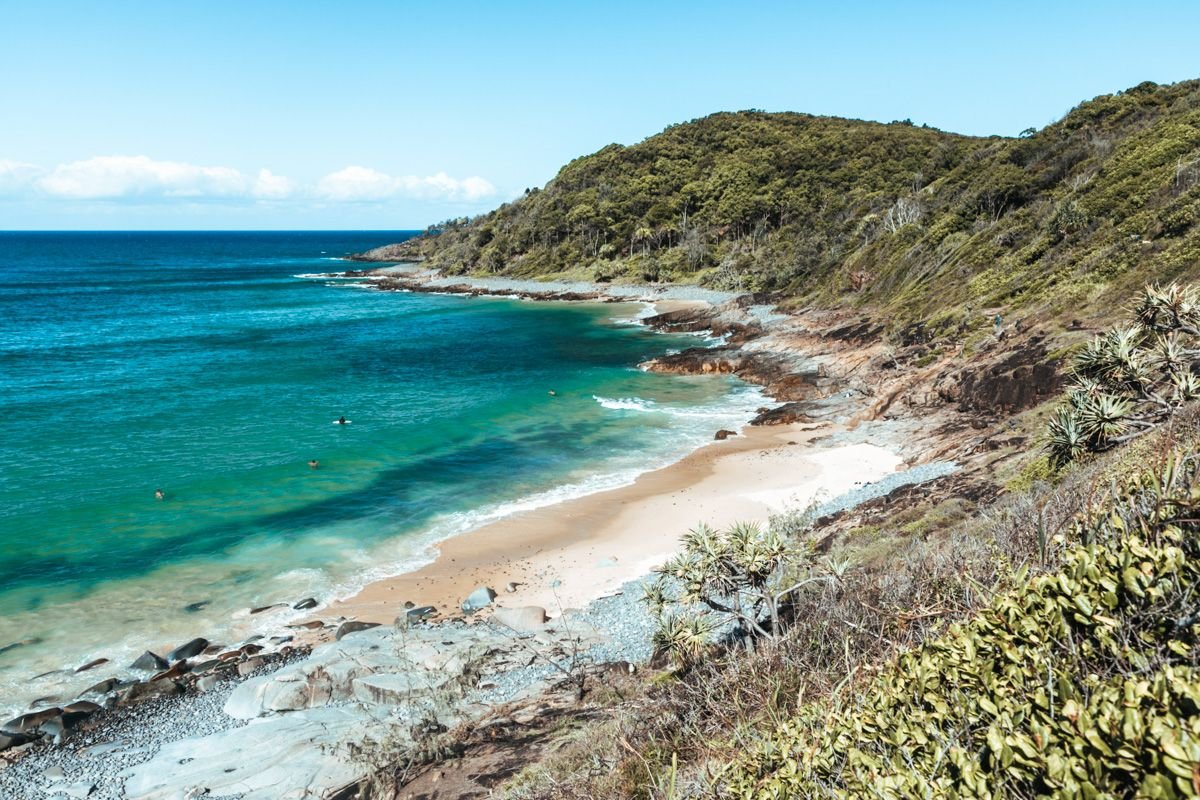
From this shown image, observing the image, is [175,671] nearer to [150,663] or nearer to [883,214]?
[150,663]

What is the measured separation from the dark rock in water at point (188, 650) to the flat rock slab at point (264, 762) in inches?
147

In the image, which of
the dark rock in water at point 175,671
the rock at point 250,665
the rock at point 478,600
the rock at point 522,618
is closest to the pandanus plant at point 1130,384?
the rock at point 522,618

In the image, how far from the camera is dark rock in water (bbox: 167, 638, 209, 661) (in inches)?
623

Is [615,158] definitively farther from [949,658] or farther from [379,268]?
[949,658]

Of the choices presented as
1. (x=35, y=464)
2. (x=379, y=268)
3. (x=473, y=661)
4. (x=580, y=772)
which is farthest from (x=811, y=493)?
(x=379, y=268)

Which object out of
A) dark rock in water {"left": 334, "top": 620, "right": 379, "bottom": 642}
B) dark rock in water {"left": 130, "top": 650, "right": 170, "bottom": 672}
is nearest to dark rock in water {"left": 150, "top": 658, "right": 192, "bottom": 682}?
dark rock in water {"left": 130, "top": 650, "right": 170, "bottom": 672}

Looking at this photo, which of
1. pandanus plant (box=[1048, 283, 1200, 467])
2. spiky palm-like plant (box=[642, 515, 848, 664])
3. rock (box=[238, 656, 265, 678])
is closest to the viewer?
spiky palm-like plant (box=[642, 515, 848, 664])

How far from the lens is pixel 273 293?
95.7 m

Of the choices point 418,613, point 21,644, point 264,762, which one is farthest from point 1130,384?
point 21,644

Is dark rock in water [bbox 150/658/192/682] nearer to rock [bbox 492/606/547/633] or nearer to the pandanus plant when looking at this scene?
rock [bbox 492/606/547/633]

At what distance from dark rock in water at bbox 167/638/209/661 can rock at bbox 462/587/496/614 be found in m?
5.87

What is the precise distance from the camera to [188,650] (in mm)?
15906

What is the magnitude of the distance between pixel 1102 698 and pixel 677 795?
3.69 meters

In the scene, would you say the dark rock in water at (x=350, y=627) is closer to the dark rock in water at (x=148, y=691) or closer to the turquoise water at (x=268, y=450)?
the turquoise water at (x=268, y=450)
